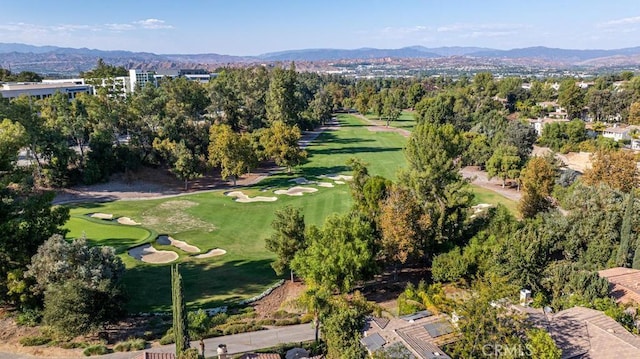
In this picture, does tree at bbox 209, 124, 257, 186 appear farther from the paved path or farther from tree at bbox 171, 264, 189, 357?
tree at bbox 171, 264, 189, 357

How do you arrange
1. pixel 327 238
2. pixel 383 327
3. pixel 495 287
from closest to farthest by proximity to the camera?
pixel 495 287 → pixel 383 327 → pixel 327 238

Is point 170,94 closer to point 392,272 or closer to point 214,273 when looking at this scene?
point 214,273

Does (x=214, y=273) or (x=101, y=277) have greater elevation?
(x=101, y=277)

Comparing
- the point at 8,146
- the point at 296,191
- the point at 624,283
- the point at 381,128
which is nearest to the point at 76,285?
the point at 8,146

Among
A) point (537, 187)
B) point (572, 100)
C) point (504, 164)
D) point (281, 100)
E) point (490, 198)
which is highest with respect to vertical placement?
point (572, 100)

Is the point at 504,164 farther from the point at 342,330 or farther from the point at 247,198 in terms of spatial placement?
the point at 342,330

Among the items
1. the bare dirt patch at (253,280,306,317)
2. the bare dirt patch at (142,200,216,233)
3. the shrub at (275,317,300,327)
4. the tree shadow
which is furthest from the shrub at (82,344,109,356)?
the bare dirt patch at (142,200,216,233)

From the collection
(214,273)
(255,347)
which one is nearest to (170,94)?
(214,273)
